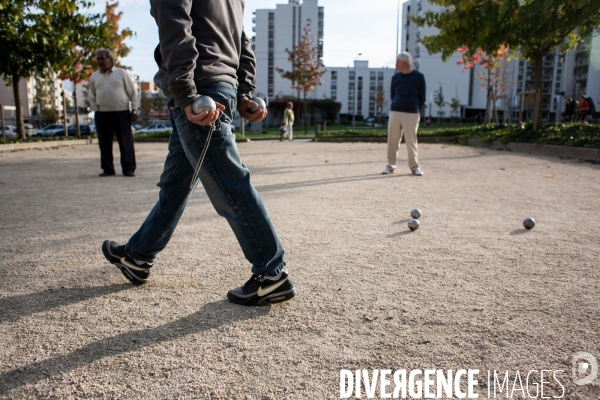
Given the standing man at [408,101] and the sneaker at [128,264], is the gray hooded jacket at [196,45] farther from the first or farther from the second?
the standing man at [408,101]

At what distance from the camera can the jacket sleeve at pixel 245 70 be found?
309 cm

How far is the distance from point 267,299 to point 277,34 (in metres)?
115

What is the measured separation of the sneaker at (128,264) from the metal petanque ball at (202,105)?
45.5 inches

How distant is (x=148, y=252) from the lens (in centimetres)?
303

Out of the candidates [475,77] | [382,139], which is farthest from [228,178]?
[475,77]

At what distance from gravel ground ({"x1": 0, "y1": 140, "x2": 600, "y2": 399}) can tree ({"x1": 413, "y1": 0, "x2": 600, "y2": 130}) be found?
10.6 meters

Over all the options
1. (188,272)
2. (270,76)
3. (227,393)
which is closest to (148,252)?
(188,272)

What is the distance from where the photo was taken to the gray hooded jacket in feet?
7.95

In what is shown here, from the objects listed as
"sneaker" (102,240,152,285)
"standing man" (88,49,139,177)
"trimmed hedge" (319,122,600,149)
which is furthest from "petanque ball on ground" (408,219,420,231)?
"trimmed hedge" (319,122,600,149)

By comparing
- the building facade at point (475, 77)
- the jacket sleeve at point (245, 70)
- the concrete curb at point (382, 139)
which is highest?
the building facade at point (475, 77)

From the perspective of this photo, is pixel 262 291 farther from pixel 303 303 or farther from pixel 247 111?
pixel 247 111

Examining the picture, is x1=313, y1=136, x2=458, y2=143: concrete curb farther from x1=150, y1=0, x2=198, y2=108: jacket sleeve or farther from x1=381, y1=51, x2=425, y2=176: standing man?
x1=150, y1=0, x2=198, y2=108: jacket sleeve

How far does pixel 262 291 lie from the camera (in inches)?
109

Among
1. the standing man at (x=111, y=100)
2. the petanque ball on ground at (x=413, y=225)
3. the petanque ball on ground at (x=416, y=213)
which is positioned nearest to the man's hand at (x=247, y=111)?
the petanque ball on ground at (x=413, y=225)
